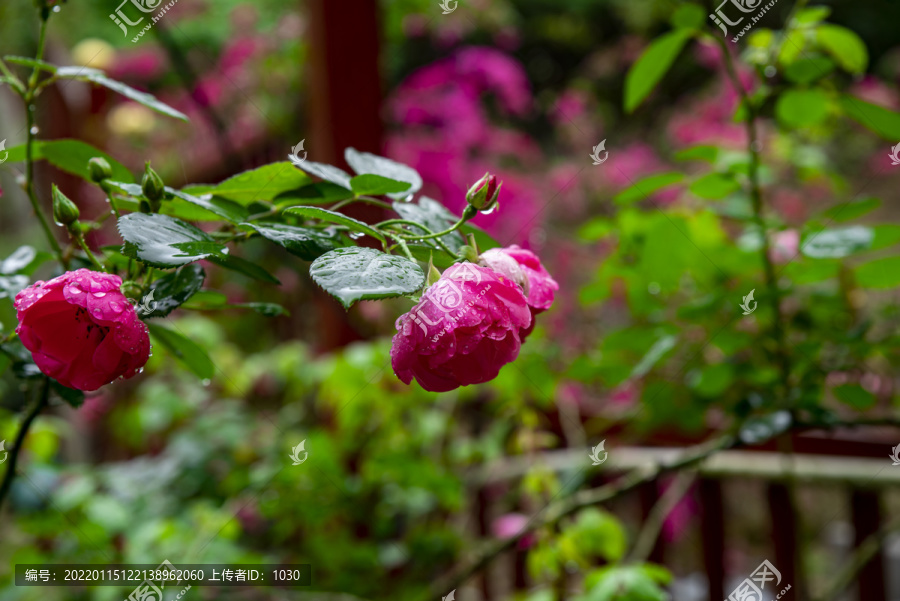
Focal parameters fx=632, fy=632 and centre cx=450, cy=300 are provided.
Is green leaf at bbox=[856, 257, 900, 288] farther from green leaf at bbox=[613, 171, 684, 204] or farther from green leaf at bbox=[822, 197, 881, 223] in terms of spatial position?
green leaf at bbox=[613, 171, 684, 204]

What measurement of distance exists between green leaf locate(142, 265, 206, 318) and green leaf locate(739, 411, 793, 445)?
534mm

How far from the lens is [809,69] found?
688 mm

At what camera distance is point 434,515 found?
5.29 feet

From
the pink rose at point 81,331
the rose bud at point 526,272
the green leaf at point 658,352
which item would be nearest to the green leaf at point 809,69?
the green leaf at point 658,352

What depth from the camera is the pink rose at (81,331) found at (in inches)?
13.0

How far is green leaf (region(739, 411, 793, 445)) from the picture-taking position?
63 cm

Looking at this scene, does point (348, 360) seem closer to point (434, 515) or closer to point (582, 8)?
point (434, 515)

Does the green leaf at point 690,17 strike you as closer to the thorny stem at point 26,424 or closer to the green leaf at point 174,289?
the green leaf at point 174,289

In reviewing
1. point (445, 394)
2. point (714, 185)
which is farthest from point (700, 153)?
point (445, 394)

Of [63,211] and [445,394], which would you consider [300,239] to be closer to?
[63,211]

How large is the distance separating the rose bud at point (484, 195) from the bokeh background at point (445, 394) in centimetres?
35

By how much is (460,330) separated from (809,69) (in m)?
0.60

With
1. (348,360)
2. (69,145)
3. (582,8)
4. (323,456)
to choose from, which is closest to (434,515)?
(323,456)

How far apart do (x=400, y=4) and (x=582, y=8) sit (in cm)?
290
